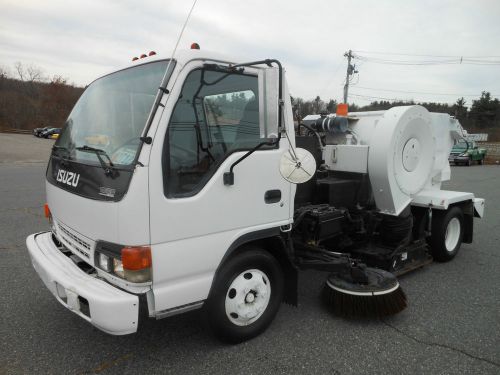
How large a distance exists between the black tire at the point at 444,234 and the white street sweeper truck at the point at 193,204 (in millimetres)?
1434

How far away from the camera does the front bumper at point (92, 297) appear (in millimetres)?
2189

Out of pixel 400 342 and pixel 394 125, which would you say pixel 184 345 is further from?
pixel 394 125

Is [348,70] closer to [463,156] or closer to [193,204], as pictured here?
[463,156]

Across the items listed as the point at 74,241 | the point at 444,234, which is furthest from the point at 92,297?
the point at 444,234

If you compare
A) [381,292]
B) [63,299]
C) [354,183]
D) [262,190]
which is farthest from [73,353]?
[354,183]

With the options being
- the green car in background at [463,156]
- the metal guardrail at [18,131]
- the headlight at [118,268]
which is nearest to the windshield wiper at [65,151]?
the headlight at [118,268]

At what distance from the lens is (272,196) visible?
293cm

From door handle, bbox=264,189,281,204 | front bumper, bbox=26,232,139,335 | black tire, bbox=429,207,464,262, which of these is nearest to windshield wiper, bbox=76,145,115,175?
front bumper, bbox=26,232,139,335

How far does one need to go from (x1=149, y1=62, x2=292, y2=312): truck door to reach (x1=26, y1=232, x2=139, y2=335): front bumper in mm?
207

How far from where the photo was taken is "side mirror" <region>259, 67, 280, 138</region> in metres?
2.29

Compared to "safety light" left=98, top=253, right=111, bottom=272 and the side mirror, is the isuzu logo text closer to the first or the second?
"safety light" left=98, top=253, right=111, bottom=272

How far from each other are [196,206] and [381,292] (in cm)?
190

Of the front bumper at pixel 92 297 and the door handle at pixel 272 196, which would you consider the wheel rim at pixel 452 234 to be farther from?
the front bumper at pixel 92 297

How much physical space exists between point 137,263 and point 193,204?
20.1 inches
